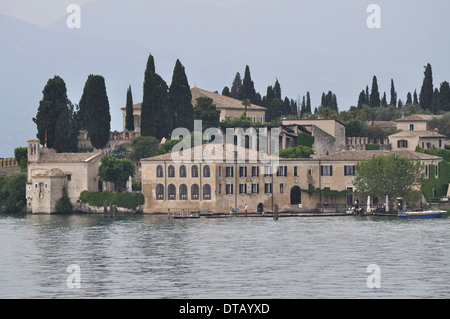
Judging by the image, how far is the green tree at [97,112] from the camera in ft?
339

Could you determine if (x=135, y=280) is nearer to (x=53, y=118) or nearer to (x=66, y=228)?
(x=66, y=228)

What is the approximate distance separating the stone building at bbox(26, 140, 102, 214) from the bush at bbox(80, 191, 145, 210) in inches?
39.7

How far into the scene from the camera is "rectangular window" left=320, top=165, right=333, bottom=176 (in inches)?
3851

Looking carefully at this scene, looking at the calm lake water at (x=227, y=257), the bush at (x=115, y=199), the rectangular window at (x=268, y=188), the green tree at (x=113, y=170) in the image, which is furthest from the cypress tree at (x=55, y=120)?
the rectangular window at (x=268, y=188)

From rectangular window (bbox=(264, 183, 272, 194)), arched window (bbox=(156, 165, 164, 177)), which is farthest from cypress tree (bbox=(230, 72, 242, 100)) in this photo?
arched window (bbox=(156, 165, 164, 177))

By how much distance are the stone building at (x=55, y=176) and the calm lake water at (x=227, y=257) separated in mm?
9903

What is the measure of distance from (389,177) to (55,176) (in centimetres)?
2918

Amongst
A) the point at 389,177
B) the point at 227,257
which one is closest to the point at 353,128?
the point at 389,177

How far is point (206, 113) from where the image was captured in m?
116

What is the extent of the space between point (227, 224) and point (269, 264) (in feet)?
84.3

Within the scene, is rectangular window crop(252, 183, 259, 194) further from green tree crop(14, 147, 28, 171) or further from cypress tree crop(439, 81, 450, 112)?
cypress tree crop(439, 81, 450, 112)

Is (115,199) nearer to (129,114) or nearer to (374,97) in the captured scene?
(129,114)

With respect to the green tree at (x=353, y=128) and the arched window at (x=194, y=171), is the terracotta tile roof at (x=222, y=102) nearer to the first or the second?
the green tree at (x=353, y=128)
